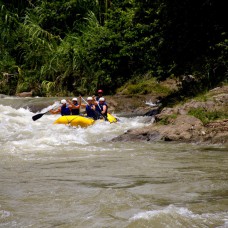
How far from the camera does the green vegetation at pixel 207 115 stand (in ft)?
28.5

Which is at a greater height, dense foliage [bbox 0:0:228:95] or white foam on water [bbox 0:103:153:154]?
dense foliage [bbox 0:0:228:95]

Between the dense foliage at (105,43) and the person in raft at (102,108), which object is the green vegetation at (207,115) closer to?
the dense foliage at (105,43)

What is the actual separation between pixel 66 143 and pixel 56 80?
35.9 feet

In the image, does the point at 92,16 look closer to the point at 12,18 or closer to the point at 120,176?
the point at 12,18

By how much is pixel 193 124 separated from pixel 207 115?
49 centimetres

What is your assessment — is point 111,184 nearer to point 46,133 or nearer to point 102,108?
point 46,133

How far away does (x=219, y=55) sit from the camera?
38.8ft

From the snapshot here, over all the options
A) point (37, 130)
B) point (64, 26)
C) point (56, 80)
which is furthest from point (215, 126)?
point (64, 26)

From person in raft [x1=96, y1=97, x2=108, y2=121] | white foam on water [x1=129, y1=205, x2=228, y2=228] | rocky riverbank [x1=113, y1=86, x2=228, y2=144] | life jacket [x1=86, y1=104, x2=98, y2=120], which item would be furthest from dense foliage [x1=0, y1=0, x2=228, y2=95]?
white foam on water [x1=129, y1=205, x2=228, y2=228]

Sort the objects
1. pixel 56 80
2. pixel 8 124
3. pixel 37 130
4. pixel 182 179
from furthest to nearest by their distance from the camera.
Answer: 1. pixel 56 80
2. pixel 8 124
3. pixel 37 130
4. pixel 182 179

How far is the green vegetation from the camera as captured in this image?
8.67m

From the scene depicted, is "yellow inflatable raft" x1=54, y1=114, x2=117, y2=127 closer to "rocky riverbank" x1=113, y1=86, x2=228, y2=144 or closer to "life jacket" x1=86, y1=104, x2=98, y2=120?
"life jacket" x1=86, y1=104, x2=98, y2=120

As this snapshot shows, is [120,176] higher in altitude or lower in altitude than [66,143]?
higher

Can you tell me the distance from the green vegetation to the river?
1112 millimetres
